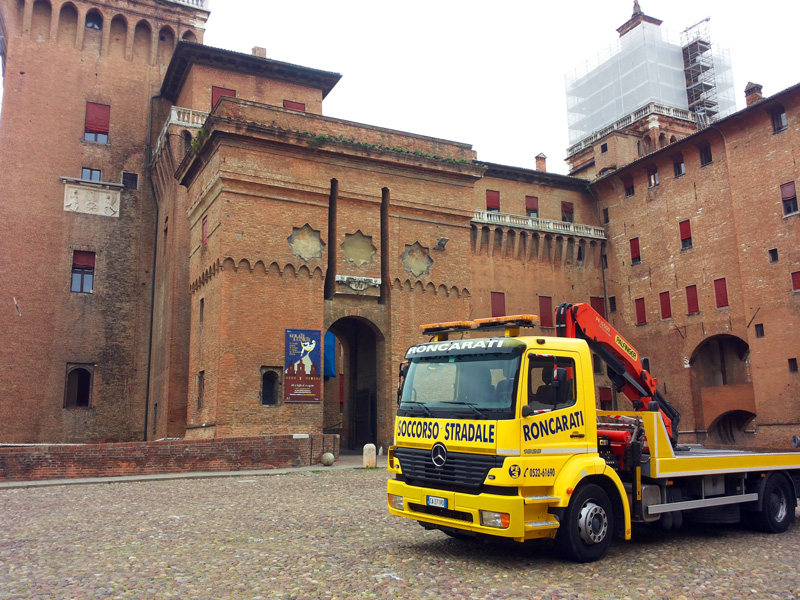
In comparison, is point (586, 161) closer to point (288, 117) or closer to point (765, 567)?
point (288, 117)

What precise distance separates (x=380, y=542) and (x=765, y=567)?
13.9 feet

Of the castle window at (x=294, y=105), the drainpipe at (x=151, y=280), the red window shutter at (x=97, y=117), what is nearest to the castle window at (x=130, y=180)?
the drainpipe at (x=151, y=280)

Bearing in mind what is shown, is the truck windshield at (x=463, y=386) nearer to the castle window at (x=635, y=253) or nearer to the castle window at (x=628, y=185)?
the castle window at (x=635, y=253)

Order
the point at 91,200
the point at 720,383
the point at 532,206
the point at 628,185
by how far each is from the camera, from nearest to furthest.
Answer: the point at 91,200 < the point at 720,383 < the point at 628,185 < the point at 532,206

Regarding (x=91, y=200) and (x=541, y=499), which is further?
(x=91, y=200)

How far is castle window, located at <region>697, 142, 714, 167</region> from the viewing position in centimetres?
3190

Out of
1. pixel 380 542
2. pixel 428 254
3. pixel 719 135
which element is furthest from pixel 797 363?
pixel 380 542

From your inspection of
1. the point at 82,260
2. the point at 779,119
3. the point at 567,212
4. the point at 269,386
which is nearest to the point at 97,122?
the point at 82,260

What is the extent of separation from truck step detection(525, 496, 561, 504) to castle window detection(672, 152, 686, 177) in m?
30.4

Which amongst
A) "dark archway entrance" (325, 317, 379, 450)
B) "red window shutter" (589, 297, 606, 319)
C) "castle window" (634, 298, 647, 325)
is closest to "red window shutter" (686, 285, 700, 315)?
"castle window" (634, 298, 647, 325)

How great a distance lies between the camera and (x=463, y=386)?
7.43 meters

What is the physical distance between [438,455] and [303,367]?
48.6ft

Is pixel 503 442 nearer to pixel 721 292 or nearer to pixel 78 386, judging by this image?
pixel 78 386

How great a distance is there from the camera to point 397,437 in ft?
25.9
